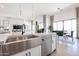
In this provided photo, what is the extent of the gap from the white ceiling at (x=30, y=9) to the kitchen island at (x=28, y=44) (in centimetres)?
52

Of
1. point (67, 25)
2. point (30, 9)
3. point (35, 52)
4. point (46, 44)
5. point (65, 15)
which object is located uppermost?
point (30, 9)

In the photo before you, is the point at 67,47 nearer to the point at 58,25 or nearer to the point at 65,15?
the point at 58,25

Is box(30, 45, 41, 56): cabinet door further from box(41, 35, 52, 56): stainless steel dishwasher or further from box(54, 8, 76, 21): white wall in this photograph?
box(54, 8, 76, 21): white wall

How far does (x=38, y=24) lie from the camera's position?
236cm

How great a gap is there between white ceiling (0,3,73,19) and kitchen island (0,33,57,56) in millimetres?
518

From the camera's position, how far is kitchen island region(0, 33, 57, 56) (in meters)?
1.77

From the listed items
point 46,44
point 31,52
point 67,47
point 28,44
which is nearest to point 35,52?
point 31,52

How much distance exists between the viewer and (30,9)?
7.36 ft

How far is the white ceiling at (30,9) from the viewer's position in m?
2.07

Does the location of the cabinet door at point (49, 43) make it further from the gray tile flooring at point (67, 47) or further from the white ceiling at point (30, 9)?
the white ceiling at point (30, 9)

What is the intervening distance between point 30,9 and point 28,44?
813 millimetres

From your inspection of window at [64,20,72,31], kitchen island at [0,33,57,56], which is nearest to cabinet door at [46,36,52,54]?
kitchen island at [0,33,57,56]

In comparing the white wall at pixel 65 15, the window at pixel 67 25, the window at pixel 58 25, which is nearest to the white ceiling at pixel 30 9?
the white wall at pixel 65 15

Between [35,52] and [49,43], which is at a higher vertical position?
[49,43]
